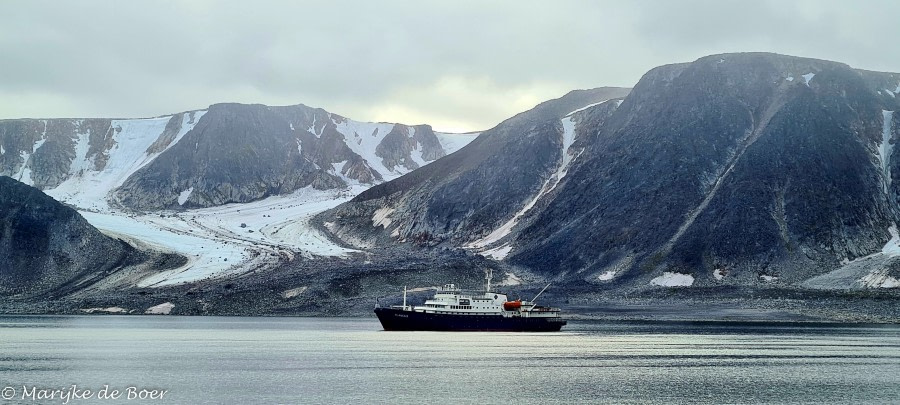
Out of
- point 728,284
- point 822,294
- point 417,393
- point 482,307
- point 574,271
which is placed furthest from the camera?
point 574,271

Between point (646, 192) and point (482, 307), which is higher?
point (646, 192)

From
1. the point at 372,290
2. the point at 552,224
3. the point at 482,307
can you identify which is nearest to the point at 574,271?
the point at 552,224

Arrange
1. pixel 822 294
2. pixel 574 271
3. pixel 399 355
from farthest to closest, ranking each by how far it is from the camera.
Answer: pixel 574 271 < pixel 822 294 < pixel 399 355

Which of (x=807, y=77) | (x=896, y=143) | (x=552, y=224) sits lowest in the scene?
(x=552, y=224)

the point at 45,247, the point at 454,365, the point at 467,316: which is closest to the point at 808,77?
the point at 467,316

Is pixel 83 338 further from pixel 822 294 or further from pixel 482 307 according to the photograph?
pixel 822 294

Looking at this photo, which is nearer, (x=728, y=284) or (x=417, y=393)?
(x=417, y=393)
